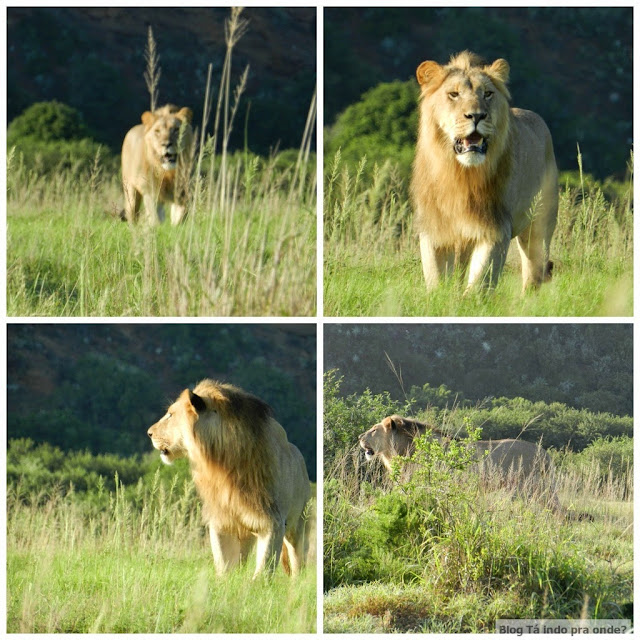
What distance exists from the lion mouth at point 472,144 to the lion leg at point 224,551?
7.86ft

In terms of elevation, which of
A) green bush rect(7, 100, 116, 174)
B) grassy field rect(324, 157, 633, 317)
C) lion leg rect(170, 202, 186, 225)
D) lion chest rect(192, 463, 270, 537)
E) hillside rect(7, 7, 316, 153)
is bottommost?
lion chest rect(192, 463, 270, 537)

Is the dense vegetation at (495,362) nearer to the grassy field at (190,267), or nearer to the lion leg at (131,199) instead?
the grassy field at (190,267)

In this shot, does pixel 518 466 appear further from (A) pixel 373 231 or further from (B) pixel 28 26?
(B) pixel 28 26

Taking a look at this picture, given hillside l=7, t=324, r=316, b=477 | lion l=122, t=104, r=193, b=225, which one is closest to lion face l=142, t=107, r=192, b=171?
lion l=122, t=104, r=193, b=225

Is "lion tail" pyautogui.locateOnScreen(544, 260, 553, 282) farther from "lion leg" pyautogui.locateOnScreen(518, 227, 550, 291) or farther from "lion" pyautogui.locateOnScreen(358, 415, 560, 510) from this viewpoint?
"lion" pyautogui.locateOnScreen(358, 415, 560, 510)

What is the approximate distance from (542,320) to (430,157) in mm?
1126

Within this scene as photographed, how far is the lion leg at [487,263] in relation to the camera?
603 cm

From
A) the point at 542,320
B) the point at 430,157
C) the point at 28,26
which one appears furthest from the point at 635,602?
the point at 28,26

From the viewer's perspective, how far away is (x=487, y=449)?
237 inches

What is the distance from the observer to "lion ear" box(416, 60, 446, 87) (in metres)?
5.99

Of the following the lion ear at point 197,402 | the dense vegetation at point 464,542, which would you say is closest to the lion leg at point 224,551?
the dense vegetation at point 464,542

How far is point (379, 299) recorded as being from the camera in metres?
6.05

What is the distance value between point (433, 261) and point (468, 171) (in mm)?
528

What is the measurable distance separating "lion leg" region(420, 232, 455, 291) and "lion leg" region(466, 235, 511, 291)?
20cm
